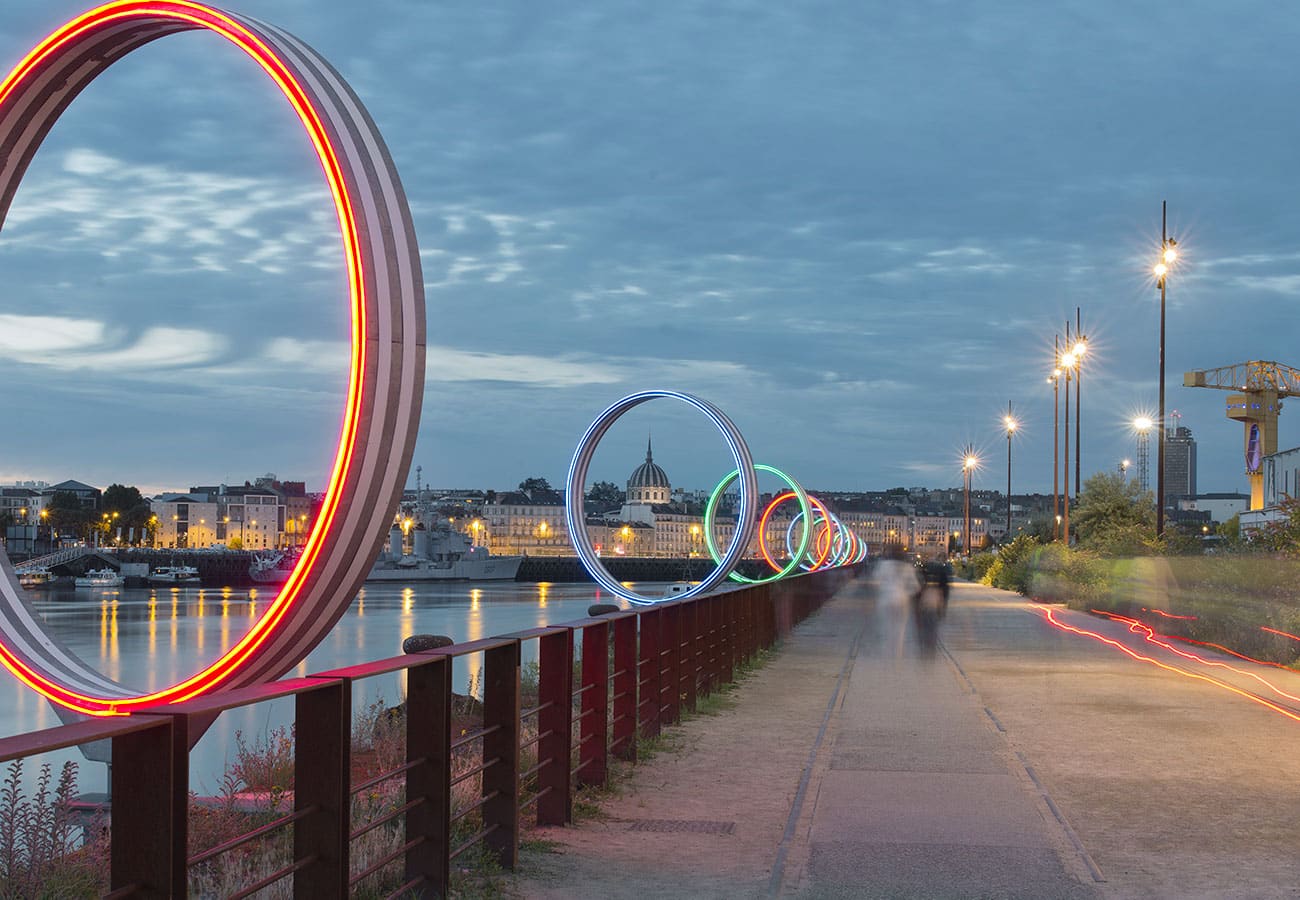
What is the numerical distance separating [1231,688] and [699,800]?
994 cm

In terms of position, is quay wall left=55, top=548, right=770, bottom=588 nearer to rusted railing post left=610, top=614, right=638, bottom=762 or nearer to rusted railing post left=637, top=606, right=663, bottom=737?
rusted railing post left=637, top=606, right=663, bottom=737

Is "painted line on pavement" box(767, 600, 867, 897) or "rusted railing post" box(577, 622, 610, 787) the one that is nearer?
"painted line on pavement" box(767, 600, 867, 897)

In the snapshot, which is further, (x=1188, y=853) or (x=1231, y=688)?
(x=1231, y=688)

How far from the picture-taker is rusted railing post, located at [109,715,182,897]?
3902mm

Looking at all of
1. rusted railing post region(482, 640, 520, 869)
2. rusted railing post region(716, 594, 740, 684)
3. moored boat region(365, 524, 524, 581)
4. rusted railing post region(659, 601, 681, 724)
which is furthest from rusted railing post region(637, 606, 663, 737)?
moored boat region(365, 524, 524, 581)

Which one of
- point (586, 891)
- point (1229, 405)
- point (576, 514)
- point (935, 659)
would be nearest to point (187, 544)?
point (1229, 405)

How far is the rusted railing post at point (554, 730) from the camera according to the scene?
28.2 feet

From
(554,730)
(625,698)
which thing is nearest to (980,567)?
(625,698)

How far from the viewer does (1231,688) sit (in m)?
17.1

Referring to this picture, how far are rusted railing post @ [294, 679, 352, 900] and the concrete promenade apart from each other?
6.74ft

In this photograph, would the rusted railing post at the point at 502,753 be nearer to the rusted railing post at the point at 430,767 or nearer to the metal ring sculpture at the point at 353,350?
the rusted railing post at the point at 430,767

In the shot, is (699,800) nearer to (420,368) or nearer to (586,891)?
(586,891)

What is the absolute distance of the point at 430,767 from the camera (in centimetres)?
636

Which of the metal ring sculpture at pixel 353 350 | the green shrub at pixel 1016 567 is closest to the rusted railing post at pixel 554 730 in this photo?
the metal ring sculpture at pixel 353 350
